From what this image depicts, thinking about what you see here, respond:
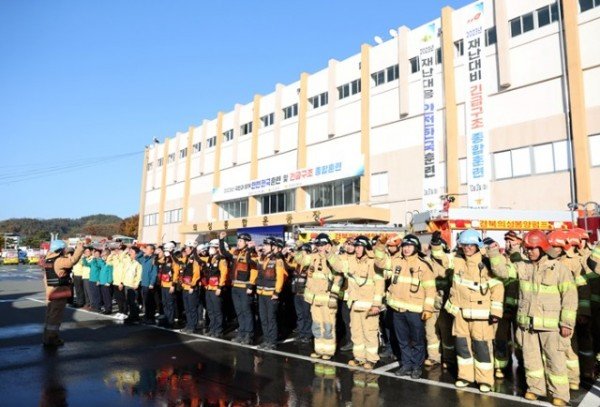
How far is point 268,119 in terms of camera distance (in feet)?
121

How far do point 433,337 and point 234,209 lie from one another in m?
33.2

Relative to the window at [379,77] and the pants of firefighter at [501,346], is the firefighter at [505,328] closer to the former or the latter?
the pants of firefighter at [501,346]

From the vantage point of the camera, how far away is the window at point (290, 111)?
112 feet

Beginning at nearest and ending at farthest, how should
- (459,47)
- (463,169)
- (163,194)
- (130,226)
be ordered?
(463,169) → (459,47) → (163,194) → (130,226)

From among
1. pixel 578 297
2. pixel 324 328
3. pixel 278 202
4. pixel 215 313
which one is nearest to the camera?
pixel 578 297

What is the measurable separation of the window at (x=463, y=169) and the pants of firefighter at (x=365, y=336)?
56.2 ft

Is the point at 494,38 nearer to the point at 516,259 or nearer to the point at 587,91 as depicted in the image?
the point at 587,91

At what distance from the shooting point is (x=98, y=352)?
8250mm

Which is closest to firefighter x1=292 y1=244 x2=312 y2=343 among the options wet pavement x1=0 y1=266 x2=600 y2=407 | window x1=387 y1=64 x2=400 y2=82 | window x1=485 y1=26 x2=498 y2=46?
wet pavement x1=0 y1=266 x2=600 y2=407

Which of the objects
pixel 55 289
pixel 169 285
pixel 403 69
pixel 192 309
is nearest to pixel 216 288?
pixel 192 309

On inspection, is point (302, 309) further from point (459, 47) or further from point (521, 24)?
point (459, 47)

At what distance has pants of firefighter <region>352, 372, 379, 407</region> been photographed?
5512 millimetres

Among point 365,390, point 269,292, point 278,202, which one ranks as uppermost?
point 278,202

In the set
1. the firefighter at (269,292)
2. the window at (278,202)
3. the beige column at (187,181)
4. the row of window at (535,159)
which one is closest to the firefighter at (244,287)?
the firefighter at (269,292)
